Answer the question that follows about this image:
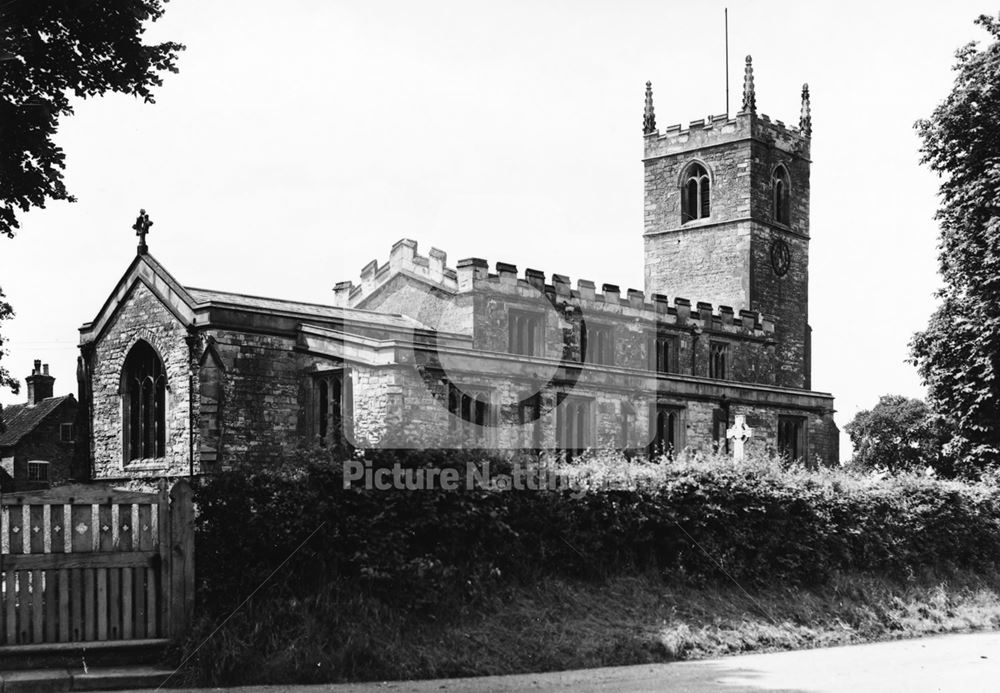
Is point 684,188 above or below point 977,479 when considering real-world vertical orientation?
above

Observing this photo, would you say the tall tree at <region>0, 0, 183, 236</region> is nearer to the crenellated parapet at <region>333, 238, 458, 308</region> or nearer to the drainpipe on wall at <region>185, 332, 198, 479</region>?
the drainpipe on wall at <region>185, 332, 198, 479</region>

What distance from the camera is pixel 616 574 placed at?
1490 centimetres

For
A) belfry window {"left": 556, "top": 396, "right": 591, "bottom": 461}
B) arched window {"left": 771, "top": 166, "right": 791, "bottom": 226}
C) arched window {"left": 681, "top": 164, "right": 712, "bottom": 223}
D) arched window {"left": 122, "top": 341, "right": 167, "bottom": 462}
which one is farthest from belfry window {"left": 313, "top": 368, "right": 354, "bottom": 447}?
arched window {"left": 771, "top": 166, "right": 791, "bottom": 226}

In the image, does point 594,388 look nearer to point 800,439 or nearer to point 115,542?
point 800,439

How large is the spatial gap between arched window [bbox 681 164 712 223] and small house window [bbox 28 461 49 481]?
30.8 meters

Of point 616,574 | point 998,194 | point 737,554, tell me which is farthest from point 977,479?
point 616,574

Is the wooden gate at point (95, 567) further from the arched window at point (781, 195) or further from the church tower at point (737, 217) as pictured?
the arched window at point (781, 195)

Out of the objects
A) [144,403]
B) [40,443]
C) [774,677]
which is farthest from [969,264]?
[40,443]

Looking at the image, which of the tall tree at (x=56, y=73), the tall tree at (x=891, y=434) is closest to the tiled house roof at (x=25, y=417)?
→ the tall tree at (x=56, y=73)

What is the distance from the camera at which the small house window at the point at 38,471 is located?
165 feet

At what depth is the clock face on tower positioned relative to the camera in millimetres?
49991

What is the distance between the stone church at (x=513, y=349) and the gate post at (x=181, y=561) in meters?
4.60

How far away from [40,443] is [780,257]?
112 feet

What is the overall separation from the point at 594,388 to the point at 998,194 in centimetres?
1157
